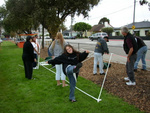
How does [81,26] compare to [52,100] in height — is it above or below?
above

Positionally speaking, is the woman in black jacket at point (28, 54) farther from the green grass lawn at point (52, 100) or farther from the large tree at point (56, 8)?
the large tree at point (56, 8)

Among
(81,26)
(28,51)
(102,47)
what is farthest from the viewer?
(81,26)

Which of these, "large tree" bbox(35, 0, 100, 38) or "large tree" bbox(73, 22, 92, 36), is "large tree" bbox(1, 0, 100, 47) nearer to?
"large tree" bbox(35, 0, 100, 38)

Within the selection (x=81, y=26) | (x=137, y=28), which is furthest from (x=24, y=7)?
(x=81, y=26)

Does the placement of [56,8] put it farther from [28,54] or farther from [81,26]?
[81,26]

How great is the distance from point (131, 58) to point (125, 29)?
0.95 meters

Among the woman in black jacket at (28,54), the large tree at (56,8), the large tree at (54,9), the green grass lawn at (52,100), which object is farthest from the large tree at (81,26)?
the green grass lawn at (52,100)

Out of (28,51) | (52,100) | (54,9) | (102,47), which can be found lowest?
(52,100)

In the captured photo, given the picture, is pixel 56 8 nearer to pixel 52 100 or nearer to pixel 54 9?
pixel 54 9

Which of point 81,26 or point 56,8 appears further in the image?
point 81,26

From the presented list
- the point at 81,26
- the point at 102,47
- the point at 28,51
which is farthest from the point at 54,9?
the point at 81,26

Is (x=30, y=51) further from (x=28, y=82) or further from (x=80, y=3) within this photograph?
(x=80, y=3)

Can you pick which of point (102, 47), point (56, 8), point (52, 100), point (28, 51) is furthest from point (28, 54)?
point (56, 8)

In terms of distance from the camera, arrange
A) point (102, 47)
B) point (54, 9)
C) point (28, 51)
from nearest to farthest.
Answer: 1. point (28, 51)
2. point (102, 47)
3. point (54, 9)
